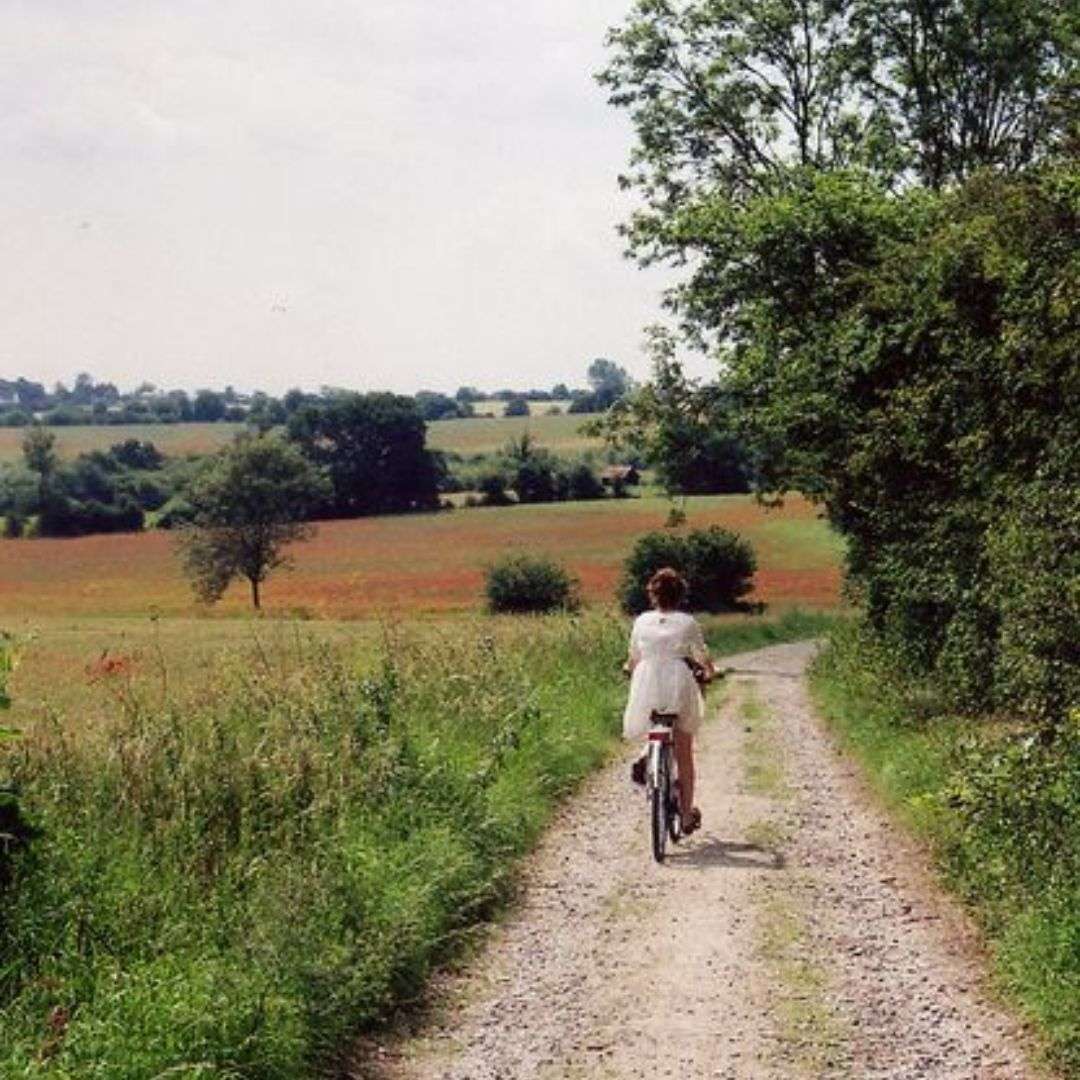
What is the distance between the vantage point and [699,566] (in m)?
51.7

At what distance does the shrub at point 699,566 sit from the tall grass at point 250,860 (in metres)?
37.4

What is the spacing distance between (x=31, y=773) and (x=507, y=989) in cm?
333

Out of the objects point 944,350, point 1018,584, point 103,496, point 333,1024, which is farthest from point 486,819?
point 103,496

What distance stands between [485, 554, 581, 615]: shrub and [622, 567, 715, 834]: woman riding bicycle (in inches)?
1745

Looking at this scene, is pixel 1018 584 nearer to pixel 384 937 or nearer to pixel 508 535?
pixel 384 937

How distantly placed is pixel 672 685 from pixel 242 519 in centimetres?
6559

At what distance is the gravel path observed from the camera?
622 cm

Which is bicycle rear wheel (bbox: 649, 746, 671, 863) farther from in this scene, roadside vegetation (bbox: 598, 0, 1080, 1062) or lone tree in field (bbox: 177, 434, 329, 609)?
lone tree in field (bbox: 177, 434, 329, 609)

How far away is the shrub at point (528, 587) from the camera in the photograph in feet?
182

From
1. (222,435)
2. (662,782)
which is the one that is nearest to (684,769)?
(662,782)

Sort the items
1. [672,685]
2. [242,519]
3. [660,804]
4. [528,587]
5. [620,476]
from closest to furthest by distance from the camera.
→ [660,804] → [672,685] → [528,587] → [242,519] → [620,476]

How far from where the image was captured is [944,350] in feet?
45.4

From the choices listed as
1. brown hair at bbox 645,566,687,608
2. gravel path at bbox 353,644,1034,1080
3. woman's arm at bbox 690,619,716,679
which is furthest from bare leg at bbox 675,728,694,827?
brown hair at bbox 645,566,687,608

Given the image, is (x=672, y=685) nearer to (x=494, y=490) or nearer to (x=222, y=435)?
(x=494, y=490)
